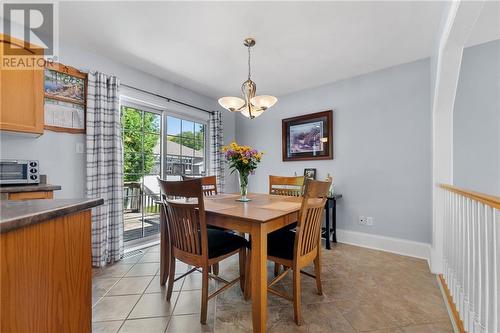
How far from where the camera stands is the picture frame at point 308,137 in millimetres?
3396

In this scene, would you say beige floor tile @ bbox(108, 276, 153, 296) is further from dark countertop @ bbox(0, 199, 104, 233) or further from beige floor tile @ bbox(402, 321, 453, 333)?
beige floor tile @ bbox(402, 321, 453, 333)

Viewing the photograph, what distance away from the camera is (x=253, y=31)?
212 centimetres

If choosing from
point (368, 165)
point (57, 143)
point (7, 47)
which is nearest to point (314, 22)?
point (368, 165)

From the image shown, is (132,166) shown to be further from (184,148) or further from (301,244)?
(301,244)

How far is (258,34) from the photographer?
7.09 ft

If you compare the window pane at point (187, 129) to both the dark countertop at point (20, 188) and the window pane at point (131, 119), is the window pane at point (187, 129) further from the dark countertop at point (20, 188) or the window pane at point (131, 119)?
the dark countertop at point (20, 188)

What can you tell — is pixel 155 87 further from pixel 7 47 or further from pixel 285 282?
pixel 285 282

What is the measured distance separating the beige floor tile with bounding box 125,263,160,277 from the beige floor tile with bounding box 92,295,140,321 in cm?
42

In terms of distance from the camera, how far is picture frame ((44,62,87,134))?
88.0 inches

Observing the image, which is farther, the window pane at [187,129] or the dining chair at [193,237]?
the window pane at [187,129]

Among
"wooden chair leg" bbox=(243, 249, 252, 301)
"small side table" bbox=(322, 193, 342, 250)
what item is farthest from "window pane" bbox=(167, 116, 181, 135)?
"small side table" bbox=(322, 193, 342, 250)

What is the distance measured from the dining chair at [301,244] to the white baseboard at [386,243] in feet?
5.09
